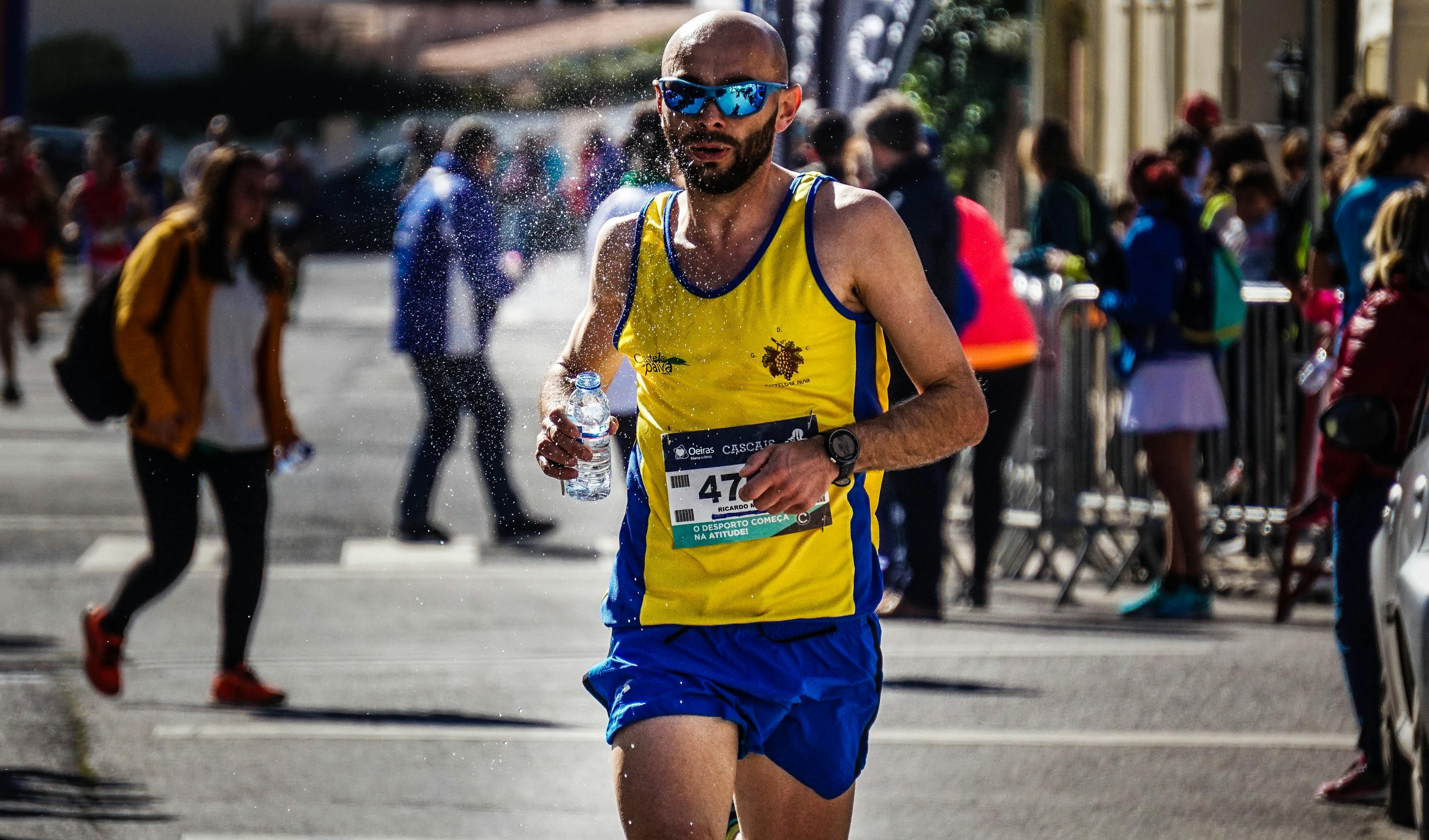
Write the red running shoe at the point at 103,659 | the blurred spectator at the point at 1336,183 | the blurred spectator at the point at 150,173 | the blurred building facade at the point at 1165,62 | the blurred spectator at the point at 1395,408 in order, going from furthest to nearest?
the blurred spectator at the point at 150,173, the blurred building facade at the point at 1165,62, the blurred spectator at the point at 1336,183, the red running shoe at the point at 103,659, the blurred spectator at the point at 1395,408

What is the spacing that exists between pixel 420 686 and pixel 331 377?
13.4 m

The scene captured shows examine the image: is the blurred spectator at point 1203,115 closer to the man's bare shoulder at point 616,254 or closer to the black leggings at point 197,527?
the black leggings at point 197,527

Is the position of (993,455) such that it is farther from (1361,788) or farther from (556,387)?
(556,387)

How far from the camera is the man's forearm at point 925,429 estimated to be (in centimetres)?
388

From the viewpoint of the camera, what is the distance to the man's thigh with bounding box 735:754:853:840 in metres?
4.00

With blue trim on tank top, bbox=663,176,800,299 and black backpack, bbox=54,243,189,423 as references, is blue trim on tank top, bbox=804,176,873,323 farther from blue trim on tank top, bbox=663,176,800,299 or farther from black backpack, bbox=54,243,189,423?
black backpack, bbox=54,243,189,423

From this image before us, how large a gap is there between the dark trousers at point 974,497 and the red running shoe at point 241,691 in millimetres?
2714

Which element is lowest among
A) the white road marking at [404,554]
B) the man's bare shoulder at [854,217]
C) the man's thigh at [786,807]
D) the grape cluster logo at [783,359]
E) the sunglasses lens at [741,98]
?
the white road marking at [404,554]

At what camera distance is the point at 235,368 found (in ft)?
25.8

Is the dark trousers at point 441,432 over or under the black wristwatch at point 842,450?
under

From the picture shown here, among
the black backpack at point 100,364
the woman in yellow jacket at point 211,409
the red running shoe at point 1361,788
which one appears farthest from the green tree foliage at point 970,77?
the red running shoe at point 1361,788

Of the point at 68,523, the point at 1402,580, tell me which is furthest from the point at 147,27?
the point at 1402,580

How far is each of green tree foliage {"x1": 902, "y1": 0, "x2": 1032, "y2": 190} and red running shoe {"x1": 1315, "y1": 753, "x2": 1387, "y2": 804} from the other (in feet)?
32.8

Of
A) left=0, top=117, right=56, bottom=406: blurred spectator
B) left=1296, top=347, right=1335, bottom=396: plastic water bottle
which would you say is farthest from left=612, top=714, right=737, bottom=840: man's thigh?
left=0, top=117, right=56, bottom=406: blurred spectator
